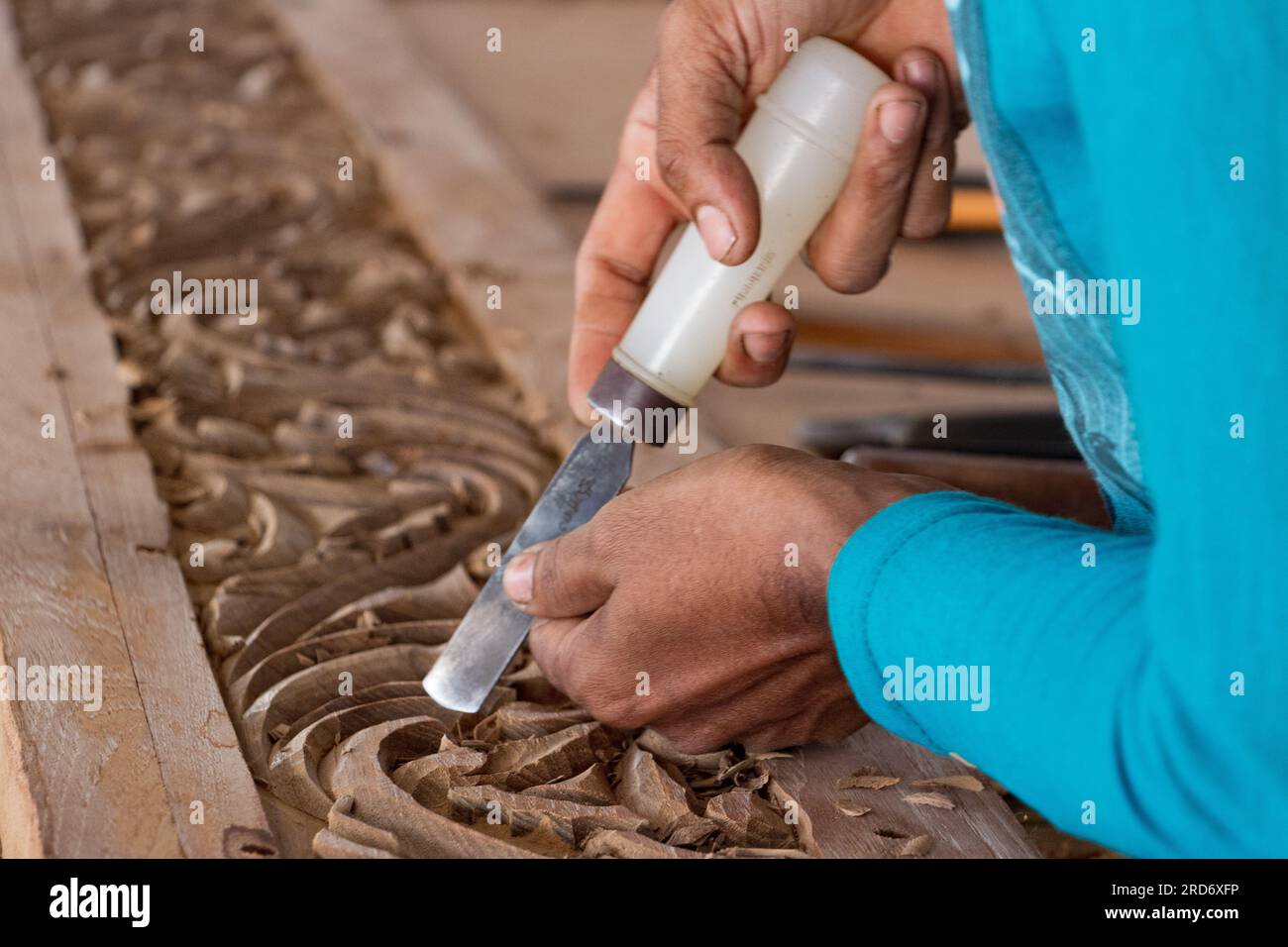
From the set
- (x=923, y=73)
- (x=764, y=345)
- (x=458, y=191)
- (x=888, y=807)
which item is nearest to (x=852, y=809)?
(x=888, y=807)

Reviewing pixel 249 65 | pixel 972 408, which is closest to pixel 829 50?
pixel 972 408

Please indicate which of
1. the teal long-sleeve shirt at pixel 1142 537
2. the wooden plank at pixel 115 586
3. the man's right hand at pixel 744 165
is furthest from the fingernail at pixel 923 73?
the wooden plank at pixel 115 586

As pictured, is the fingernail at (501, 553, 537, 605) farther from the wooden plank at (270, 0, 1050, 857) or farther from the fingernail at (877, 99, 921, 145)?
the fingernail at (877, 99, 921, 145)

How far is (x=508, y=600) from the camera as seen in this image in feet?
3.55

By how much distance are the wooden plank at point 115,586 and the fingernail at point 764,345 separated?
0.46m

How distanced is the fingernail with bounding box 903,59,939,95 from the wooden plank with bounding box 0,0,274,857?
0.69 metres

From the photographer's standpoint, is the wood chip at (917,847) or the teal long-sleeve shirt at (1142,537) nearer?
the teal long-sleeve shirt at (1142,537)

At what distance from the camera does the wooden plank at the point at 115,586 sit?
0.89 m

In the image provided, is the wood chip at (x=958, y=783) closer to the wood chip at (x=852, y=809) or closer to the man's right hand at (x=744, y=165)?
the wood chip at (x=852, y=809)

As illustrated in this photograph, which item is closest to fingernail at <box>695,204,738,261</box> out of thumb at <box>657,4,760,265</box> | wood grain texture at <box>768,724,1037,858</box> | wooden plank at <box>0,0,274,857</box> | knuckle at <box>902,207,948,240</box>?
thumb at <box>657,4,760,265</box>

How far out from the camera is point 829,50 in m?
1.07

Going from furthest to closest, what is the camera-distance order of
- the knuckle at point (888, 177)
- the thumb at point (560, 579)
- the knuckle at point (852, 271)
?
the knuckle at point (852, 271) < the knuckle at point (888, 177) < the thumb at point (560, 579)
